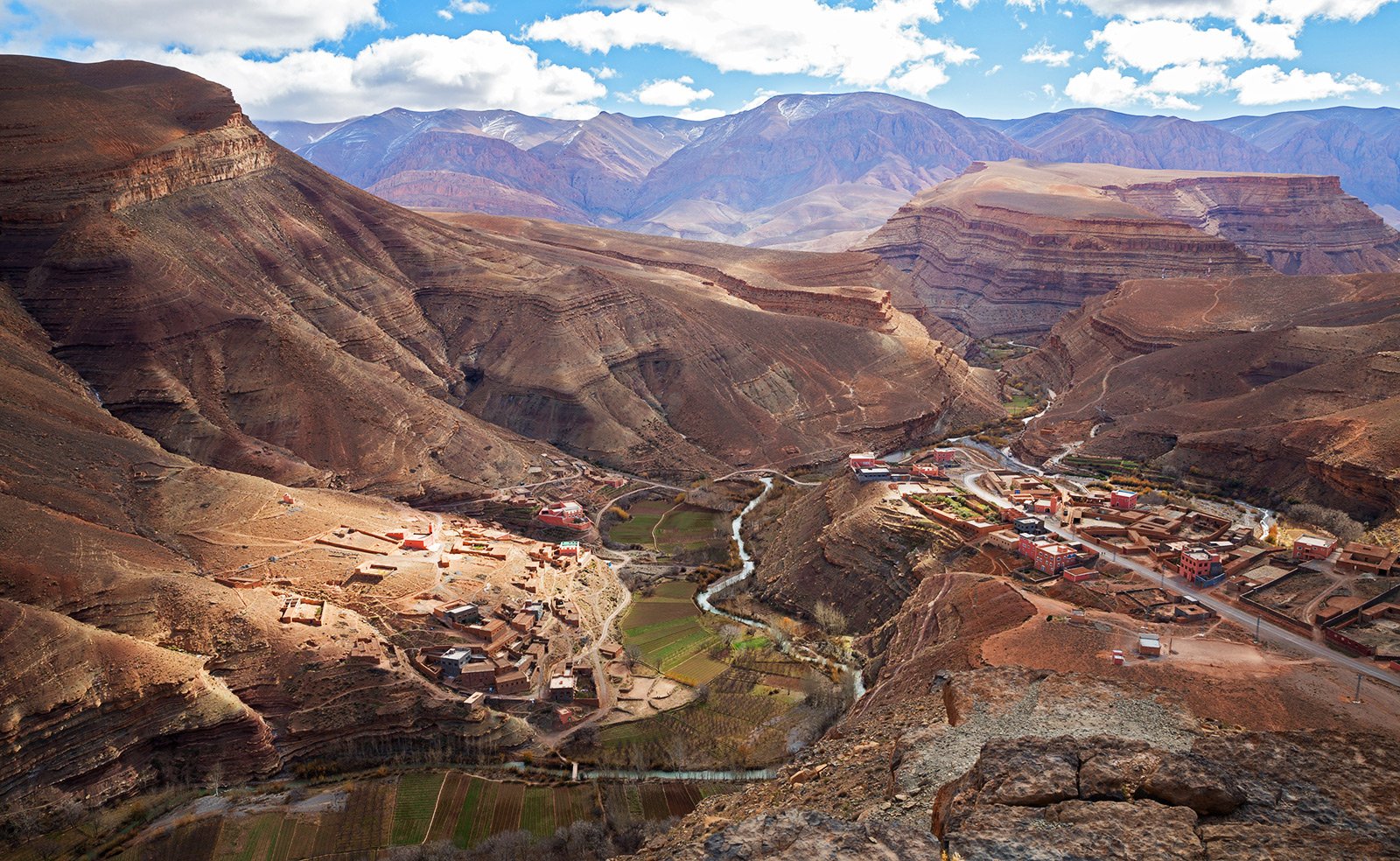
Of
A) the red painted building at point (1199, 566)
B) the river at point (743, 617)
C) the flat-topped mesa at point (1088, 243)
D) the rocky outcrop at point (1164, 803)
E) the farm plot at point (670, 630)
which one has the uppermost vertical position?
the flat-topped mesa at point (1088, 243)

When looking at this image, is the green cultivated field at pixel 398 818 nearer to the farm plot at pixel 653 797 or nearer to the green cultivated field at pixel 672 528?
the farm plot at pixel 653 797

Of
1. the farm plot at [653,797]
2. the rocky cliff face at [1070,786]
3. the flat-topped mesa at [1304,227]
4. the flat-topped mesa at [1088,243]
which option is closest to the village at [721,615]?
the farm plot at [653,797]

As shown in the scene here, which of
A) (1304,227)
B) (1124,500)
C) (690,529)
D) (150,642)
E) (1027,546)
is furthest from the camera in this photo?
(1304,227)

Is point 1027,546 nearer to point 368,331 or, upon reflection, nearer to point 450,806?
point 450,806

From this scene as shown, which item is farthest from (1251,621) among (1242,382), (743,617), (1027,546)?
(1242,382)

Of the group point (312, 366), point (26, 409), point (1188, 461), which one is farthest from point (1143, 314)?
point (26, 409)

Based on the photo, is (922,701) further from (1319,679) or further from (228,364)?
(228,364)
